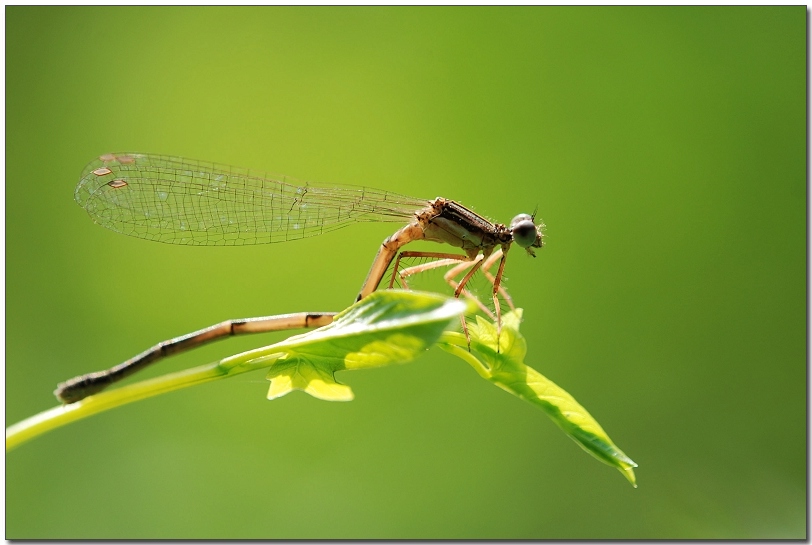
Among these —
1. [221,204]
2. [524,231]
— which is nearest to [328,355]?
[524,231]

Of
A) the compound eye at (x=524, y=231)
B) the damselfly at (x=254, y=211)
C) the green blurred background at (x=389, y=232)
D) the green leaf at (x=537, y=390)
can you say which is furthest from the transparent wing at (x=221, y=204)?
the green blurred background at (x=389, y=232)

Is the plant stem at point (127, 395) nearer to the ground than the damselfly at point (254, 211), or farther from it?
nearer to the ground

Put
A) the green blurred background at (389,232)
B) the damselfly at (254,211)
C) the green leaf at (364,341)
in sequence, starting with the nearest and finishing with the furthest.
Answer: the green leaf at (364,341), the damselfly at (254,211), the green blurred background at (389,232)

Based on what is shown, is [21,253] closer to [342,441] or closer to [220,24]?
[220,24]

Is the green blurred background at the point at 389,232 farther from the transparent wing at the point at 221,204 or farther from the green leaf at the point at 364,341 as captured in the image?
the green leaf at the point at 364,341

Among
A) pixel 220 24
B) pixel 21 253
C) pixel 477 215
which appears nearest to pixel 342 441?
pixel 477 215

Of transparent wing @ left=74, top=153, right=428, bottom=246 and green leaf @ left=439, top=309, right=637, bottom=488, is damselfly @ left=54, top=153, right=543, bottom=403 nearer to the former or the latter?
transparent wing @ left=74, top=153, right=428, bottom=246
